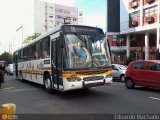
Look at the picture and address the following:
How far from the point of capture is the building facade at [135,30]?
34281 millimetres

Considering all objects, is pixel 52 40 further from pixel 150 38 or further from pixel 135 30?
pixel 150 38

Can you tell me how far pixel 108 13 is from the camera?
44.4m

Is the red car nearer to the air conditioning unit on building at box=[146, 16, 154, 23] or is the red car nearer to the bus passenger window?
the bus passenger window

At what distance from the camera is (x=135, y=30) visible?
122ft

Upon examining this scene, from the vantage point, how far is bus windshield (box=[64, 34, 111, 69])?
10398 mm

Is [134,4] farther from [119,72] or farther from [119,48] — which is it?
[119,72]

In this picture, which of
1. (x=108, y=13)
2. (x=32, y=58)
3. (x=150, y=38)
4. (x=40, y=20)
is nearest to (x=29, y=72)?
(x=32, y=58)

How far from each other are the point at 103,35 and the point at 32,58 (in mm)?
6390

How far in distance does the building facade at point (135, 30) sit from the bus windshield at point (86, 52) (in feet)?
74.3

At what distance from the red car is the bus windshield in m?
2.85

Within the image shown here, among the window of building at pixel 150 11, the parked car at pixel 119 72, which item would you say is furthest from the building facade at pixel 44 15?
the parked car at pixel 119 72

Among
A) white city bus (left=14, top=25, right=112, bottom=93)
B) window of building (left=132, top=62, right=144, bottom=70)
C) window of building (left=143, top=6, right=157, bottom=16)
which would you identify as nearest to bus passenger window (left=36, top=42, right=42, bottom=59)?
white city bus (left=14, top=25, right=112, bottom=93)

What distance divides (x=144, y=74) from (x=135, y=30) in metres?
25.1

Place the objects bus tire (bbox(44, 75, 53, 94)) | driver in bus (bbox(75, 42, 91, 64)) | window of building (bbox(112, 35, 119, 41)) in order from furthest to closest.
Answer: window of building (bbox(112, 35, 119, 41)), bus tire (bbox(44, 75, 53, 94)), driver in bus (bbox(75, 42, 91, 64))
